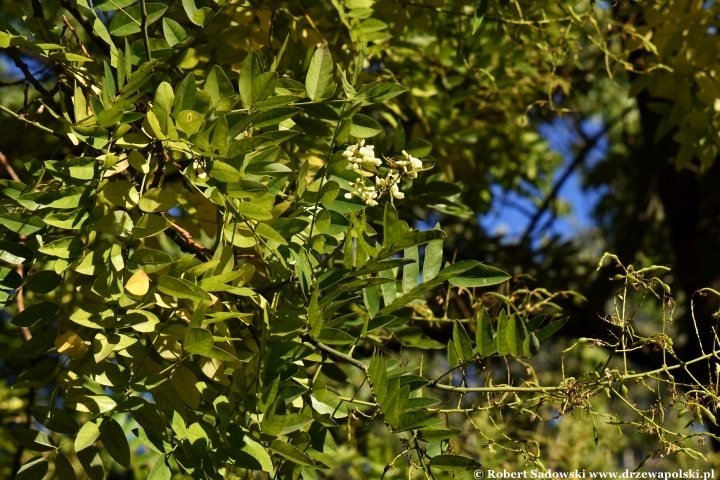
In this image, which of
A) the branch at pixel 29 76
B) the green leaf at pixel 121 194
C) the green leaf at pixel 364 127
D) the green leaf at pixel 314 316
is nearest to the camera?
the green leaf at pixel 314 316

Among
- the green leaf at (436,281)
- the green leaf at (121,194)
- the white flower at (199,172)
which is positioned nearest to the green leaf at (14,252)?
the green leaf at (121,194)

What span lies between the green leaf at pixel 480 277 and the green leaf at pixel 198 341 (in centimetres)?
29

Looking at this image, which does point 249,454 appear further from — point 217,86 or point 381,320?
point 217,86

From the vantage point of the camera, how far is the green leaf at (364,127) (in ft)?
3.24

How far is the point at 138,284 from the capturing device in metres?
0.81

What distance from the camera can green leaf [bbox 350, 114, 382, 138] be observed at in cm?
99

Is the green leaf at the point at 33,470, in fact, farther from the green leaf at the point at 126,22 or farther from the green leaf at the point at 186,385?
the green leaf at the point at 126,22

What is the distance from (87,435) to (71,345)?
0.11m

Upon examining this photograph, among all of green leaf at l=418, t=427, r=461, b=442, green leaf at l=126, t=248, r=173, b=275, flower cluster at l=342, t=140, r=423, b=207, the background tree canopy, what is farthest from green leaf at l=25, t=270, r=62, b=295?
green leaf at l=418, t=427, r=461, b=442

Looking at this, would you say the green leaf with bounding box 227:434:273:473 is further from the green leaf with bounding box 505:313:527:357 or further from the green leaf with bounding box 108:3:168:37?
the green leaf with bounding box 108:3:168:37

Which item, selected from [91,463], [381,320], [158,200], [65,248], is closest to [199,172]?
[158,200]

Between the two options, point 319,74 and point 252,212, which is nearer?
point 252,212

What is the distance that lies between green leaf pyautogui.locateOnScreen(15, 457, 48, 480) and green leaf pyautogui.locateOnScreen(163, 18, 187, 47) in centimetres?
53

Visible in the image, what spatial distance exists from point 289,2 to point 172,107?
0.61 meters
